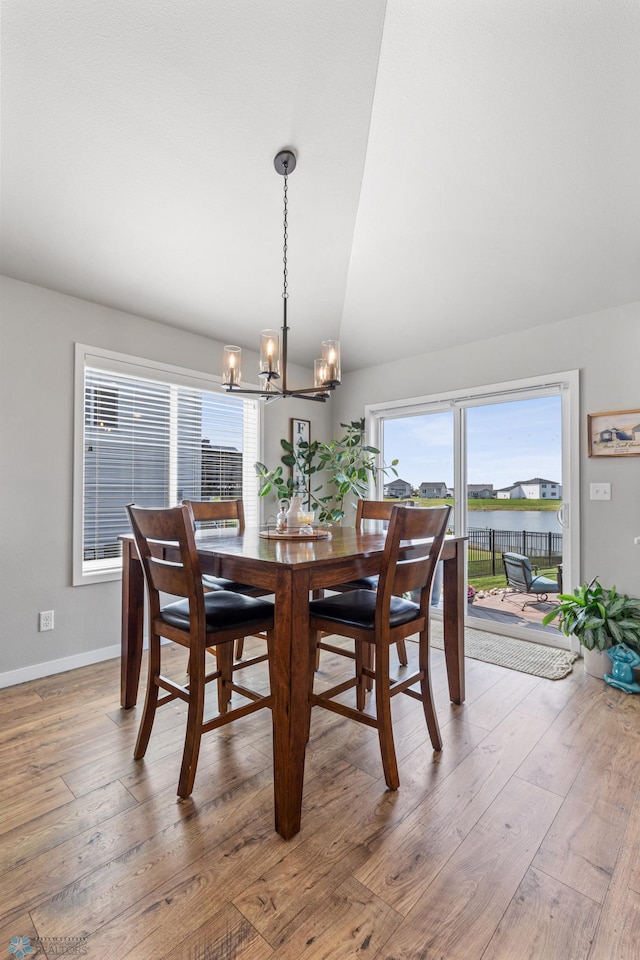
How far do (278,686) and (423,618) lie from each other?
73 centimetres

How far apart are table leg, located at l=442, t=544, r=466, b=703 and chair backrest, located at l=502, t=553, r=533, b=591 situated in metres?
1.29

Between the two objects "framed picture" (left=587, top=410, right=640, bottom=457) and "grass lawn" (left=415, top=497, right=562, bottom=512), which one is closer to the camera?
"framed picture" (left=587, top=410, right=640, bottom=457)

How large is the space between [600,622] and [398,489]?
1961mm

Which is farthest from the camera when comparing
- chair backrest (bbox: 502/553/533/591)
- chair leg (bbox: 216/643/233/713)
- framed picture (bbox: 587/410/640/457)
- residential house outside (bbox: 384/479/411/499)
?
residential house outside (bbox: 384/479/411/499)

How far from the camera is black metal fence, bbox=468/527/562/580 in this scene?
10.3 ft

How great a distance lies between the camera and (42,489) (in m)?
2.64

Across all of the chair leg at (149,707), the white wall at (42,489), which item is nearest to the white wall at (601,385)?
the chair leg at (149,707)

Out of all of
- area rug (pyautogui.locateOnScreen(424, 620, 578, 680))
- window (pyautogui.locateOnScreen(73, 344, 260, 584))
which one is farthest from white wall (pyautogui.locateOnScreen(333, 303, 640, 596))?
window (pyautogui.locateOnScreen(73, 344, 260, 584))

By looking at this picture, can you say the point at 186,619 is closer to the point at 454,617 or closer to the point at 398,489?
the point at 454,617

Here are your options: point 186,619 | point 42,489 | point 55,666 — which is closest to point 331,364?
point 186,619

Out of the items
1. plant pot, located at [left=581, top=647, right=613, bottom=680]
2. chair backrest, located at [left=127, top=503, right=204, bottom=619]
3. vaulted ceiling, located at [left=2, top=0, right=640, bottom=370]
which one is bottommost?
plant pot, located at [left=581, top=647, right=613, bottom=680]

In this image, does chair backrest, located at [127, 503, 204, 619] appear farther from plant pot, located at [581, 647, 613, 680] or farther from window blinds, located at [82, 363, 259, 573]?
plant pot, located at [581, 647, 613, 680]

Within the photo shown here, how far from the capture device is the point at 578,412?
2.93 m

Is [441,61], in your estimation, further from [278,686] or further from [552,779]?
[552,779]
